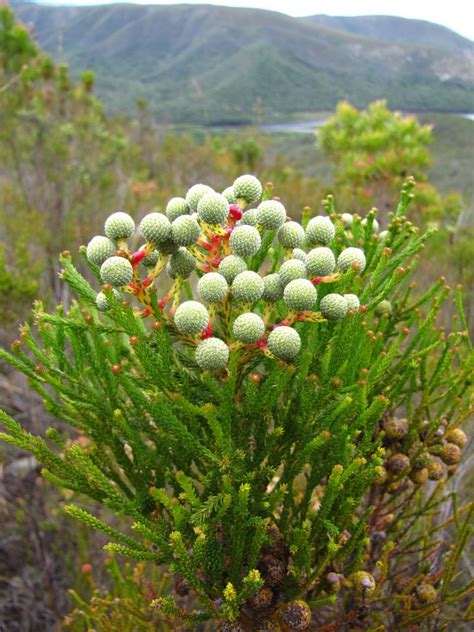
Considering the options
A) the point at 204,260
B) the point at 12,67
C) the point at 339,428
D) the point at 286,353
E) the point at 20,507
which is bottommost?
the point at 20,507

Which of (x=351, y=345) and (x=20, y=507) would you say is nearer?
(x=351, y=345)

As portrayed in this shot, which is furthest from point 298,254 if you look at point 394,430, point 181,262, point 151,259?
point 394,430

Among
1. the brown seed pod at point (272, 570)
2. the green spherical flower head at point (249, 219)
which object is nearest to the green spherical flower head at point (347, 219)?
the green spherical flower head at point (249, 219)

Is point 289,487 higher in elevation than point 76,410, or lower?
lower

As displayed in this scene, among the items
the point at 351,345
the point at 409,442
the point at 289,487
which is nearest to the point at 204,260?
the point at 351,345

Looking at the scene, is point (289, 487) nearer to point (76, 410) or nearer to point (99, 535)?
point (76, 410)

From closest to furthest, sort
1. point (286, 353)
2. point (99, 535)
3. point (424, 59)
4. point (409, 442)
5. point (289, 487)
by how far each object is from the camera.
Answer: point (286, 353) < point (289, 487) < point (409, 442) < point (99, 535) < point (424, 59)
